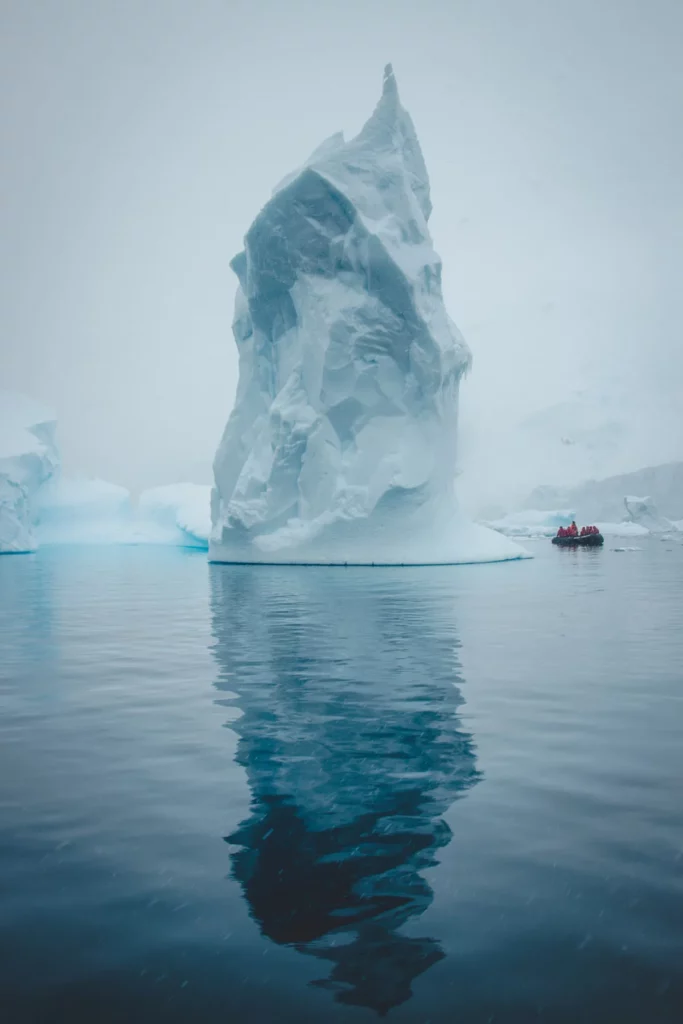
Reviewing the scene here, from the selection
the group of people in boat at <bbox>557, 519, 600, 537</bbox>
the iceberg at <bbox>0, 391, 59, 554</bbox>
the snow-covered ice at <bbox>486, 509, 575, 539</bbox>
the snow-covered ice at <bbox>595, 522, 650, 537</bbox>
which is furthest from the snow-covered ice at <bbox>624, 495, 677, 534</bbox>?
the iceberg at <bbox>0, 391, 59, 554</bbox>

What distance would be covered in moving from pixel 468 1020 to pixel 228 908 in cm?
101

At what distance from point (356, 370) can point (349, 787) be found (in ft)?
68.0

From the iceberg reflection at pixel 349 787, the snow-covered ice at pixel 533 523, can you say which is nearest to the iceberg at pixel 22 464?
the iceberg reflection at pixel 349 787

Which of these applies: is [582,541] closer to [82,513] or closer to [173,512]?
[173,512]

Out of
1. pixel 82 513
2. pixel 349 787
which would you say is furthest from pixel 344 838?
pixel 82 513

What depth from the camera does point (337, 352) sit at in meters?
23.8

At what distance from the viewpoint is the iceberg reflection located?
250 cm

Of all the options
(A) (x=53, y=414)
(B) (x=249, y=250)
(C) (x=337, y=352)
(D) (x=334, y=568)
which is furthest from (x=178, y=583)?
(A) (x=53, y=414)

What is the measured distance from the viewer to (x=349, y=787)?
3977mm

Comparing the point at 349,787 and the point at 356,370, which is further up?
the point at 356,370

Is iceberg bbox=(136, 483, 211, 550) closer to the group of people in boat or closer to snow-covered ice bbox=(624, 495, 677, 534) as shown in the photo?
the group of people in boat

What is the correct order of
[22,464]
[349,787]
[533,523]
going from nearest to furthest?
[349,787]
[22,464]
[533,523]

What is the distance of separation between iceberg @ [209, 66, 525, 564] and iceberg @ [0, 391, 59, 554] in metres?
22.6

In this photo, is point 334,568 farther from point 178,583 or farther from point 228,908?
point 228,908
